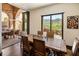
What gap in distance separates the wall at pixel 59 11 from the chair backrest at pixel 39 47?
196mm

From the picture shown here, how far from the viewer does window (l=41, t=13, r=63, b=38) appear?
85.1 inches

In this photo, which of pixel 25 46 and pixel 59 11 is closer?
pixel 59 11

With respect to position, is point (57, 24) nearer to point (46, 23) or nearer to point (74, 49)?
point (46, 23)

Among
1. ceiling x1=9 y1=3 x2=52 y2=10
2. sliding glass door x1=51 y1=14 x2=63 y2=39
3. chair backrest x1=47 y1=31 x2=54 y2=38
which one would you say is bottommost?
chair backrest x1=47 y1=31 x2=54 y2=38

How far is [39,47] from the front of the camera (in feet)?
7.12

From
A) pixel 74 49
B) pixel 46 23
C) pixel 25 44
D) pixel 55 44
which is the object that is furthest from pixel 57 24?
pixel 25 44

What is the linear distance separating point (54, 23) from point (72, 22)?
1.05 feet

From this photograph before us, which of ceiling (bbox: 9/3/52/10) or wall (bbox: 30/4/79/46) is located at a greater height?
ceiling (bbox: 9/3/52/10)

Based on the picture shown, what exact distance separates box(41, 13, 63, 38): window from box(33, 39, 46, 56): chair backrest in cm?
27

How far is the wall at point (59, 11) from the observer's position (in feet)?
6.83

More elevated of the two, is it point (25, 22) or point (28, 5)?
point (28, 5)

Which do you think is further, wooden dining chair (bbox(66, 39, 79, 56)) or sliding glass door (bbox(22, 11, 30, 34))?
sliding glass door (bbox(22, 11, 30, 34))

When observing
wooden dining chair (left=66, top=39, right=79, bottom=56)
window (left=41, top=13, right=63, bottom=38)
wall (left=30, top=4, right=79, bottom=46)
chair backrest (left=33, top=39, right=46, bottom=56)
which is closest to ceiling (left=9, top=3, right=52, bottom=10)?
wall (left=30, top=4, right=79, bottom=46)

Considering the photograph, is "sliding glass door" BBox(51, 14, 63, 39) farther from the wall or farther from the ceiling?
the ceiling
